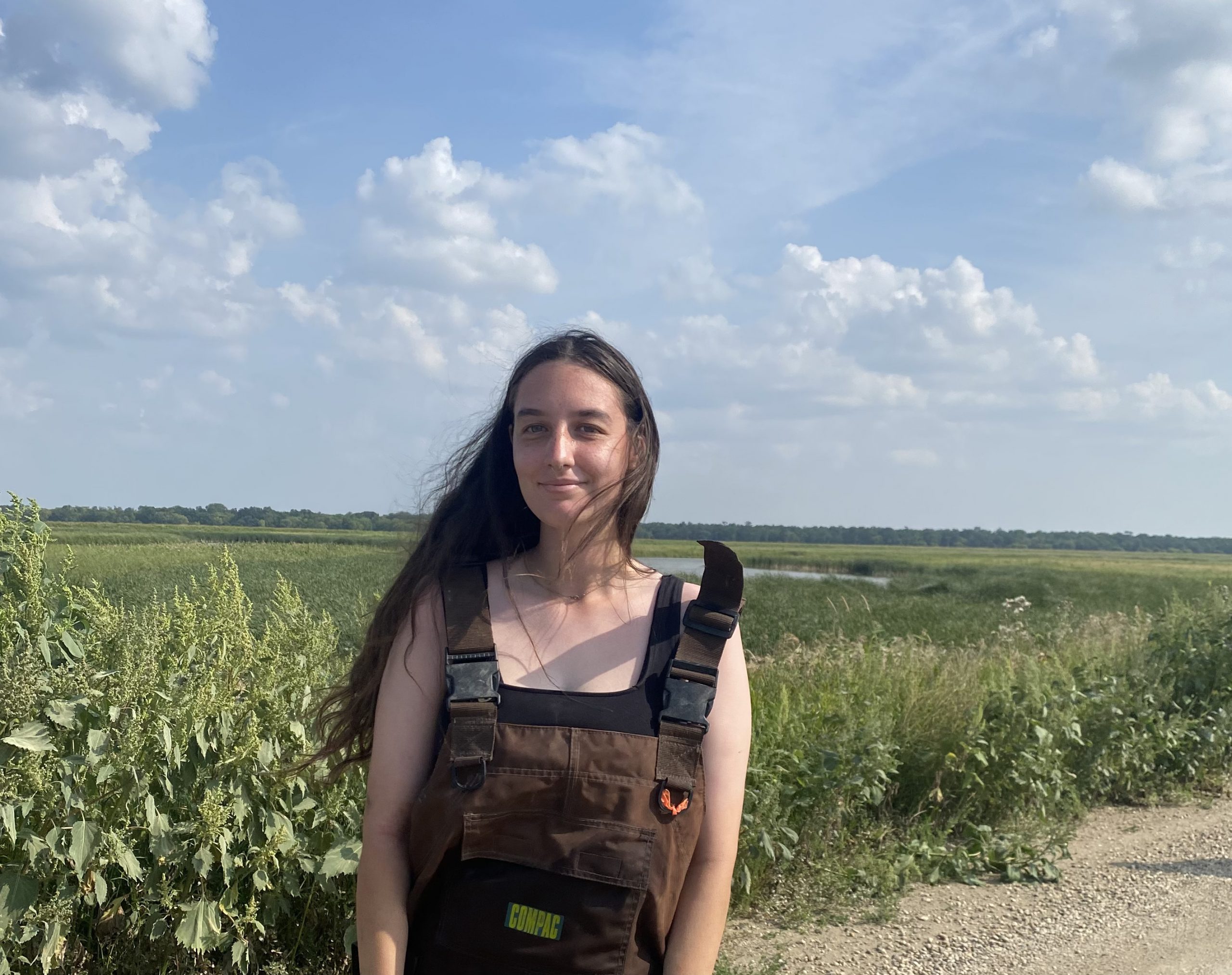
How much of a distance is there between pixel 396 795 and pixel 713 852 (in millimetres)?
575

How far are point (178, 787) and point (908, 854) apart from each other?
353cm

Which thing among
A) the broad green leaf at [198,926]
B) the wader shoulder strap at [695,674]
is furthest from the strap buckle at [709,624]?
the broad green leaf at [198,926]

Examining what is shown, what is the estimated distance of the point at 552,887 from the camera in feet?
→ 5.34

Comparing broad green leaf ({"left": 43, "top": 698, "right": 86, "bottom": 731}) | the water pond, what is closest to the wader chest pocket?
broad green leaf ({"left": 43, "top": 698, "right": 86, "bottom": 731})

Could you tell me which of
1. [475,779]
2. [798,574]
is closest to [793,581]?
[798,574]

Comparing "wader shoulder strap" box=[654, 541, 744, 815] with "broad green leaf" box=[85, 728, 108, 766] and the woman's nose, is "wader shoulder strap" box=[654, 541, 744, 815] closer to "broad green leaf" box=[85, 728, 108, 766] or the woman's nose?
the woman's nose

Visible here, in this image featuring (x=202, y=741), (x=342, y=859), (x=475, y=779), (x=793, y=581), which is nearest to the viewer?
(x=475, y=779)

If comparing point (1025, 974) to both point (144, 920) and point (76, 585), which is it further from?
point (76, 585)

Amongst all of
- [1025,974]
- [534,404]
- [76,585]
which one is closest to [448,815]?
[534,404]

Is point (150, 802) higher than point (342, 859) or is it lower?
higher

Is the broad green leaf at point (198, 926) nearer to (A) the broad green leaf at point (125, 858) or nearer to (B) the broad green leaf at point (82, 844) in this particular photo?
(A) the broad green leaf at point (125, 858)

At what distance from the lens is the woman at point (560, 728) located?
162cm

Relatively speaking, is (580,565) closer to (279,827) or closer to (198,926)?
(279,827)

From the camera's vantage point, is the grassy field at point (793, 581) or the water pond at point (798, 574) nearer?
the grassy field at point (793, 581)
